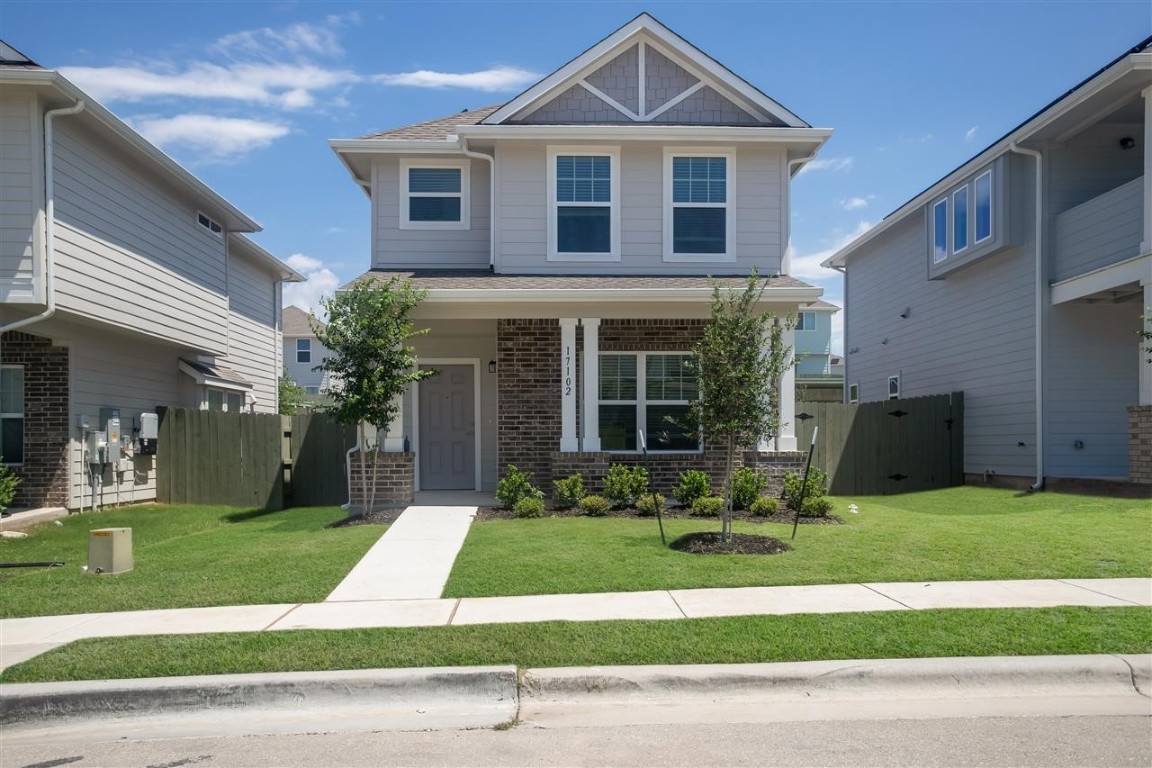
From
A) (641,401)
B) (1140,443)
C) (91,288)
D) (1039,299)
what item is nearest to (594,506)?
(641,401)

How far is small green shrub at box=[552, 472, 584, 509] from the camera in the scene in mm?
12680

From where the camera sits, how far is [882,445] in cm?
1684

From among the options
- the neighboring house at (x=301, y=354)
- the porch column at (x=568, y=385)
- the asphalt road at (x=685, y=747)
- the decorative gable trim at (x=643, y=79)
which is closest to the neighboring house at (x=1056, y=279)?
the decorative gable trim at (x=643, y=79)

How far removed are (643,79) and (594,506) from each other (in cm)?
771

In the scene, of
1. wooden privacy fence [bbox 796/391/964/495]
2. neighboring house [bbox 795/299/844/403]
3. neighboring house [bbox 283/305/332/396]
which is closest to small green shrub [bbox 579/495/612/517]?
wooden privacy fence [bbox 796/391/964/495]

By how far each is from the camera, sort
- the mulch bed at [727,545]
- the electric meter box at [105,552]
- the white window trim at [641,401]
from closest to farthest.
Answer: the electric meter box at [105,552] → the mulch bed at [727,545] → the white window trim at [641,401]

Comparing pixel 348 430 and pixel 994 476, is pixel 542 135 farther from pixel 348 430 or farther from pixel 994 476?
pixel 994 476

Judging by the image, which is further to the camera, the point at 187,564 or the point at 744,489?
the point at 744,489

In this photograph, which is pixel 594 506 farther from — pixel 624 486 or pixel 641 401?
pixel 641 401

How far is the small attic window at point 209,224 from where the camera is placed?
59.9 ft

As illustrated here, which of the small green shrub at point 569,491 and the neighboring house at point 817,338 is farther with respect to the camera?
the neighboring house at point 817,338

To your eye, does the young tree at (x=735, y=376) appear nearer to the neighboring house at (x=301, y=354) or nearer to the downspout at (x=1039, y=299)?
the downspout at (x=1039, y=299)

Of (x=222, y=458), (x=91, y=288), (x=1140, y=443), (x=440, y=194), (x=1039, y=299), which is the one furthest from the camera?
(x=222, y=458)

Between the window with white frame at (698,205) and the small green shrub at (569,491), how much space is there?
4465 millimetres
